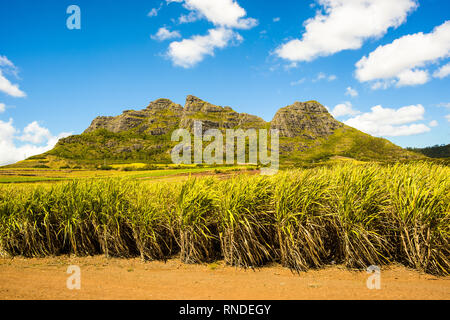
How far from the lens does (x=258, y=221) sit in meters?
4.93

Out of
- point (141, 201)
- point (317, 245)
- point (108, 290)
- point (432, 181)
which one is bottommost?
point (108, 290)

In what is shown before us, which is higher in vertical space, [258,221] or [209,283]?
[258,221]

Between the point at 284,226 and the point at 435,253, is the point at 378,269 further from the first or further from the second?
the point at 284,226

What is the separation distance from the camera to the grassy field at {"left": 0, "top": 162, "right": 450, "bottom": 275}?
4.46 m

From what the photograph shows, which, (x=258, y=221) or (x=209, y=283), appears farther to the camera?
(x=258, y=221)

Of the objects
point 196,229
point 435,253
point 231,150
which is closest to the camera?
point 435,253

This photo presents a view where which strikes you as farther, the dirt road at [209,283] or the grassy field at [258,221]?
the grassy field at [258,221]

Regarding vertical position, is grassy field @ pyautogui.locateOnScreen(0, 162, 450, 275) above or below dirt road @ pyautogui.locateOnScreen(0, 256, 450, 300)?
above

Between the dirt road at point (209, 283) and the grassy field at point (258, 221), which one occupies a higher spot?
the grassy field at point (258, 221)

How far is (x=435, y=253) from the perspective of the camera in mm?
4195

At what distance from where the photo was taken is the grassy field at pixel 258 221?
4.46 meters

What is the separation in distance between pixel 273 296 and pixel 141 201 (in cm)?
352

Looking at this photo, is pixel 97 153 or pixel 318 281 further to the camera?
pixel 97 153
